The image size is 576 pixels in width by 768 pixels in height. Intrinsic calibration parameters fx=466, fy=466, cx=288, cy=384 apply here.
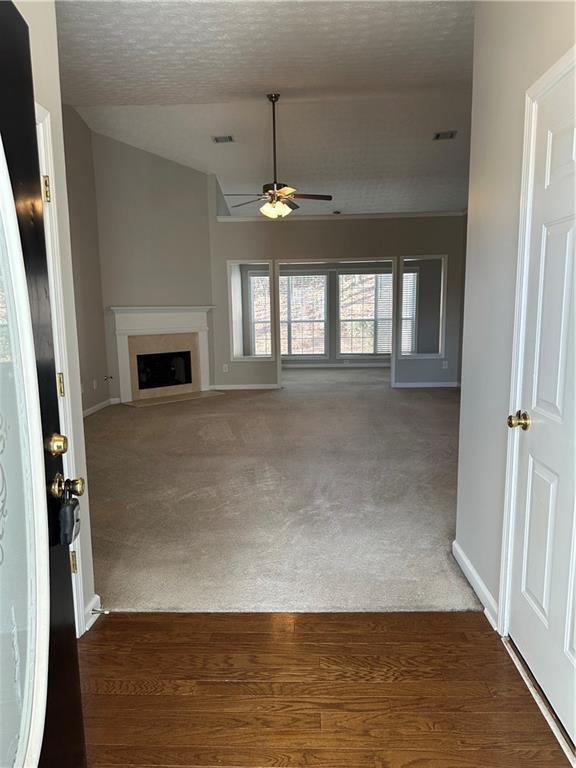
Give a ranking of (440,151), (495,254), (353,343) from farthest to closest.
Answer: (353,343), (440,151), (495,254)

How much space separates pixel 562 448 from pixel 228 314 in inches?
261

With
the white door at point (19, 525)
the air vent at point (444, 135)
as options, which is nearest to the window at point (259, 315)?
the air vent at point (444, 135)

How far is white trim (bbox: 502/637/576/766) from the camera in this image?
1.40m

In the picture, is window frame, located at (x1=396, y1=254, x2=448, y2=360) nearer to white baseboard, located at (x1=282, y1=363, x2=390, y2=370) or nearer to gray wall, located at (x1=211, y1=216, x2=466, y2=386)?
gray wall, located at (x1=211, y1=216, x2=466, y2=386)

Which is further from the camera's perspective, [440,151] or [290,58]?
[440,151]

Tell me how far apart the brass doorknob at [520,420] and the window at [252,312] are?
642 centimetres

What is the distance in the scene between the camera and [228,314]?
7672 mm

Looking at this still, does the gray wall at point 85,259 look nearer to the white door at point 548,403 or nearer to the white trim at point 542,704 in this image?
the white door at point 548,403

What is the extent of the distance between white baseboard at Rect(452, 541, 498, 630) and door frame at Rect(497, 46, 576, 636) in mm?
64

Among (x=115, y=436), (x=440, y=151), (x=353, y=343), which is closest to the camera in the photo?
(x=115, y=436)

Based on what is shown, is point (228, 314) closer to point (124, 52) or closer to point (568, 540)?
point (124, 52)

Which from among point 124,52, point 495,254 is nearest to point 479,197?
point 495,254

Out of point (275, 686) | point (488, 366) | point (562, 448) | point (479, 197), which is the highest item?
point (479, 197)

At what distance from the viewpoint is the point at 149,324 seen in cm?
707
